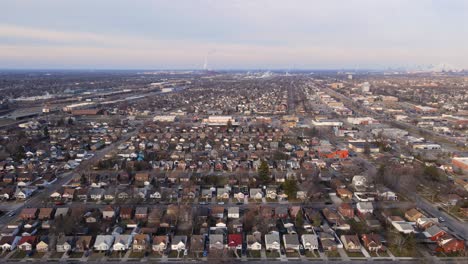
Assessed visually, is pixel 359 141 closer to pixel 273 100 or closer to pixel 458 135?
pixel 458 135

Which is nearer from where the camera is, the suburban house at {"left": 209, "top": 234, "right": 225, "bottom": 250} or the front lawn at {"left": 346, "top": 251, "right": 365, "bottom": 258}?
the front lawn at {"left": 346, "top": 251, "right": 365, "bottom": 258}

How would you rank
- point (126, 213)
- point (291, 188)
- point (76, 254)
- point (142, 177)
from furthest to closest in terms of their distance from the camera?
point (142, 177), point (291, 188), point (126, 213), point (76, 254)

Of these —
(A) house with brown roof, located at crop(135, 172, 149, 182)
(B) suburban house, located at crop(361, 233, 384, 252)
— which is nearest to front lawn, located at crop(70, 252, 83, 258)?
(A) house with brown roof, located at crop(135, 172, 149, 182)

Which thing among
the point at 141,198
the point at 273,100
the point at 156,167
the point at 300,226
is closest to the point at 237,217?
the point at 300,226

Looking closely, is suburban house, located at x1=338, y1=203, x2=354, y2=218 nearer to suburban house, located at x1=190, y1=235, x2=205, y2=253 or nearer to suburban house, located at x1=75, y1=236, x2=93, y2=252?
suburban house, located at x1=190, y1=235, x2=205, y2=253

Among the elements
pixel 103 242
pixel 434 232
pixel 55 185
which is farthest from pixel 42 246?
pixel 434 232

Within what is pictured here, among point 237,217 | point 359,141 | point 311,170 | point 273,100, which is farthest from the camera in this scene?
point 273,100

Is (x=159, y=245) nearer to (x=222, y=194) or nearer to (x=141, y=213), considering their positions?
(x=141, y=213)
